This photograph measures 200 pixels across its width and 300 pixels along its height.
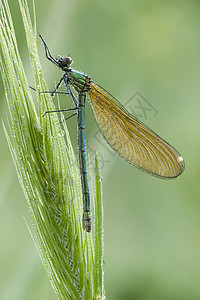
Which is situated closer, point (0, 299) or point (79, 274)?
point (79, 274)

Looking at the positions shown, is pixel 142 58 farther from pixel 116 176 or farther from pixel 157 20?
pixel 116 176

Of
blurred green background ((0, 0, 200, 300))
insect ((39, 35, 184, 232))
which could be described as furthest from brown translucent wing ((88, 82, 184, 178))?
blurred green background ((0, 0, 200, 300))

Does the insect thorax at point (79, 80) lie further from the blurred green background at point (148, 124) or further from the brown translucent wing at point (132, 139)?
the blurred green background at point (148, 124)

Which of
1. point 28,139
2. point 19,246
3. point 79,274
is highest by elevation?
point 28,139

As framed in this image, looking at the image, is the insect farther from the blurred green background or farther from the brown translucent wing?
the blurred green background

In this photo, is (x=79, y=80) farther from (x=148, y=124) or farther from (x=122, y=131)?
(x=148, y=124)

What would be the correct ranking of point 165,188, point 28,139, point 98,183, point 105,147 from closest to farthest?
point 98,183 → point 28,139 → point 105,147 → point 165,188

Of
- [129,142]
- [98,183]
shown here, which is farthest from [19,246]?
[98,183]

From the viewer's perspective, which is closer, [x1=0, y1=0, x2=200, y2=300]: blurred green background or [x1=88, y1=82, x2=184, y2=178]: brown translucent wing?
[x1=88, y1=82, x2=184, y2=178]: brown translucent wing
